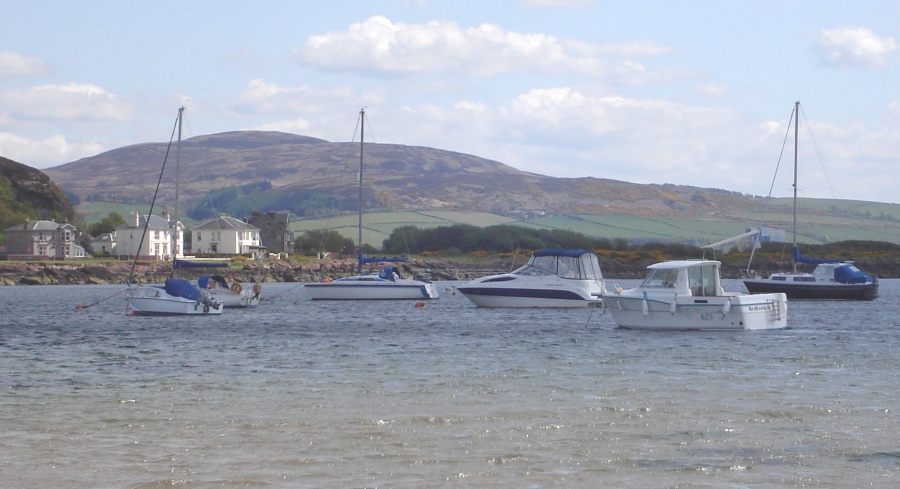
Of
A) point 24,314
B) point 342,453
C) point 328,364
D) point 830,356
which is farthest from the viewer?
point 24,314

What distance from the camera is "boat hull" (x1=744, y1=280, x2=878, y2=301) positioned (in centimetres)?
6712

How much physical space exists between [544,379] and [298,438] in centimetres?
877

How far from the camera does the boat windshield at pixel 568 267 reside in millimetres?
55594

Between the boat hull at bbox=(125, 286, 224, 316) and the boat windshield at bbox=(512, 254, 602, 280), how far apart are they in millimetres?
15868

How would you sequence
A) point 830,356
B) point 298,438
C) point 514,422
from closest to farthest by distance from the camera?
Result: point 298,438, point 514,422, point 830,356

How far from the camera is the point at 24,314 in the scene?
180ft

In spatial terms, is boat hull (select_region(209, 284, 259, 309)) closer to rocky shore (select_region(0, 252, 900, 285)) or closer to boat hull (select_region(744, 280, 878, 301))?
boat hull (select_region(744, 280, 878, 301))

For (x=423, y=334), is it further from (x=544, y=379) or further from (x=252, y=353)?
(x=544, y=379)

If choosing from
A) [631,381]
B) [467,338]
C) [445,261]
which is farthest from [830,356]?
[445,261]

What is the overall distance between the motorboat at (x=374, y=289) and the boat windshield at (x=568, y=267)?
11.8 metres

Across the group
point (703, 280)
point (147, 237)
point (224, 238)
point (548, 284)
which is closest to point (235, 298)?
point (548, 284)

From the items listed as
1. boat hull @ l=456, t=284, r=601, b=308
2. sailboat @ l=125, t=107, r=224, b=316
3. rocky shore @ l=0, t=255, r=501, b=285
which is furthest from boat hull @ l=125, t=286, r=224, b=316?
rocky shore @ l=0, t=255, r=501, b=285

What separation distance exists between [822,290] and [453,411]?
53.0 metres

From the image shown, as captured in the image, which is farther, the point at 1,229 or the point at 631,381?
the point at 1,229
